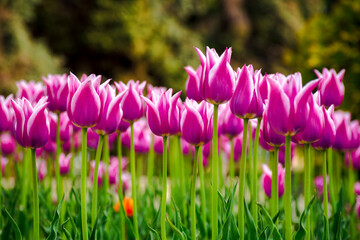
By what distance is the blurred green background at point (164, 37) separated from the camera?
538cm

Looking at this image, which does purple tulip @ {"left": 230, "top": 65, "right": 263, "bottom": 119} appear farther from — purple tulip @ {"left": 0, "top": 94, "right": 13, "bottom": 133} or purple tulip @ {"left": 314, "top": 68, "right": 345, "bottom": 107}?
purple tulip @ {"left": 0, "top": 94, "right": 13, "bottom": 133}

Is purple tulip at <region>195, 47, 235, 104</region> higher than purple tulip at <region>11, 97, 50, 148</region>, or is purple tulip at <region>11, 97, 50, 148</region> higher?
purple tulip at <region>195, 47, 235, 104</region>

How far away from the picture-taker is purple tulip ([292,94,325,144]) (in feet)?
4.09

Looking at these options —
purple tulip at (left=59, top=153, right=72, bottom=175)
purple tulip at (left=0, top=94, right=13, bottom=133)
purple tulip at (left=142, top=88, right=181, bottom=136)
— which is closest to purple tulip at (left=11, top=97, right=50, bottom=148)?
purple tulip at (left=142, top=88, right=181, bottom=136)

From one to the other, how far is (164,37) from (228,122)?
9790 millimetres

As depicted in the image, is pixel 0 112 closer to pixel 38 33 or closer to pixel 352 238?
pixel 352 238

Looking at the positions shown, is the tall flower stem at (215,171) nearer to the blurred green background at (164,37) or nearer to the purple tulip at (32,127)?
the purple tulip at (32,127)

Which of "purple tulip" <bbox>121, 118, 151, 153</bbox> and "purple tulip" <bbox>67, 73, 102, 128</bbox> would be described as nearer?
"purple tulip" <bbox>67, 73, 102, 128</bbox>

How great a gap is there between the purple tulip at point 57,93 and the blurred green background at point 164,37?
13.6 feet

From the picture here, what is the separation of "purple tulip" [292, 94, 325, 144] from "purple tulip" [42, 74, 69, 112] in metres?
1.01

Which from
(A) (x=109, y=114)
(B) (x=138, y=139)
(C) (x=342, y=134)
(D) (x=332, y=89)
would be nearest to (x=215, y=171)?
(A) (x=109, y=114)

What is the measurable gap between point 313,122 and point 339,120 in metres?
0.78

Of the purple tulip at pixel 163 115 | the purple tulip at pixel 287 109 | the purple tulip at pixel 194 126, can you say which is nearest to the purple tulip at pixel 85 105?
the purple tulip at pixel 163 115

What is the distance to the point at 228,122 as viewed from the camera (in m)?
1.87
